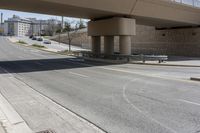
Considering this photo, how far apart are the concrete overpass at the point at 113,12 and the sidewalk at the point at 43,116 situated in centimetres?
1453

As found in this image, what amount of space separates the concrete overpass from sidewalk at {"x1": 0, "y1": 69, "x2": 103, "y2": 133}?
14.5 m

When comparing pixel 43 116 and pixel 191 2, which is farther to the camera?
pixel 191 2

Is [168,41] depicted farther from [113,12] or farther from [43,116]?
[43,116]

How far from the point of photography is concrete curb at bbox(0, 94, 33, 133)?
7191 millimetres

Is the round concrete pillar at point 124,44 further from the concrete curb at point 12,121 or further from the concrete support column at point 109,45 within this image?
the concrete curb at point 12,121

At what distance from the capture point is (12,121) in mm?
8070

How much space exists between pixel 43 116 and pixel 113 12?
2336 cm

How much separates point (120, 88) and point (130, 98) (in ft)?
8.94

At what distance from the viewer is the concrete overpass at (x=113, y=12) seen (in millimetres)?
26619

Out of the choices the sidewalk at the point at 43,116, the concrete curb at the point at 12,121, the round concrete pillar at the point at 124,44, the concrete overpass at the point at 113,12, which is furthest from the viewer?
the round concrete pillar at the point at 124,44

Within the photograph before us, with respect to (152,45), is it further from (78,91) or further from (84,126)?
(84,126)

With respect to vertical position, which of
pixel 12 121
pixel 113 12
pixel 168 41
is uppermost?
pixel 113 12

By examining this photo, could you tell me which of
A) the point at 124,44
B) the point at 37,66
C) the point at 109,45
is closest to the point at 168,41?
the point at 109,45

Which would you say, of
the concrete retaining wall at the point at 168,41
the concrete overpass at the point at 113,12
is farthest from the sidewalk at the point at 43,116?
the concrete retaining wall at the point at 168,41
